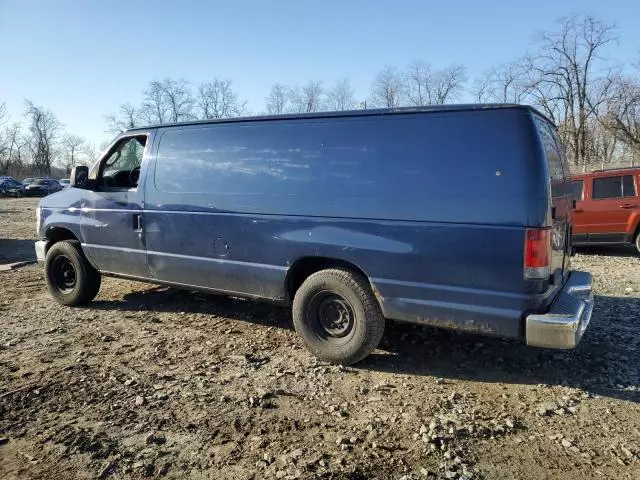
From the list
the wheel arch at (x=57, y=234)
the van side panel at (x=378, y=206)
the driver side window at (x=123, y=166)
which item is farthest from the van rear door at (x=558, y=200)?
the wheel arch at (x=57, y=234)

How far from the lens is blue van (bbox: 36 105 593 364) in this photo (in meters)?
3.55

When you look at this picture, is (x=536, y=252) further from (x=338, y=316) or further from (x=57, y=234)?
(x=57, y=234)

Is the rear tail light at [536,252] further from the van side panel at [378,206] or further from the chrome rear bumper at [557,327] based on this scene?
the chrome rear bumper at [557,327]

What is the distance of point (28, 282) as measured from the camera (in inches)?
Answer: 309

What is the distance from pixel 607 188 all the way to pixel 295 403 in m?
9.23

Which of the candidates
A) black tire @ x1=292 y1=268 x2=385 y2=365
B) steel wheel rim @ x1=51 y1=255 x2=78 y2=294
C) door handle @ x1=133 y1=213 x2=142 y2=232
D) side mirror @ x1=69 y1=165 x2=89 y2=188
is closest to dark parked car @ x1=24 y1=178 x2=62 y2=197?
steel wheel rim @ x1=51 y1=255 x2=78 y2=294

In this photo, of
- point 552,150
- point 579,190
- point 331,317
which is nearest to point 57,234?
point 331,317

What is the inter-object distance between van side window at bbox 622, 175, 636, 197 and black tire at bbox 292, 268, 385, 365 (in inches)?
327

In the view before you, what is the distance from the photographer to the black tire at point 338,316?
4.17m

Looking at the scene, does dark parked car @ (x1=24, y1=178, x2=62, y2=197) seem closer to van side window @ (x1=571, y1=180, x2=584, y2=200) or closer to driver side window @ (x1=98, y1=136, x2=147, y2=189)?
driver side window @ (x1=98, y1=136, x2=147, y2=189)

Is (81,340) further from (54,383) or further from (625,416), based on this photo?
(625,416)

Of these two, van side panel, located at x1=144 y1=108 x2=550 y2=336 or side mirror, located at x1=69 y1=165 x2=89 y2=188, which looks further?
side mirror, located at x1=69 y1=165 x2=89 y2=188

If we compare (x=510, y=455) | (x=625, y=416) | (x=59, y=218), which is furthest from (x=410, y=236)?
(x=59, y=218)

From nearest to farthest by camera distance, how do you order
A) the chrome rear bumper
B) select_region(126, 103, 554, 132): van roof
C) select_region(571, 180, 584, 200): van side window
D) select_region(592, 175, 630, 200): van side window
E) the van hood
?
1. the chrome rear bumper
2. select_region(126, 103, 554, 132): van roof
3. the van hood
4. select_region(592, 175, 630, 200): van side window
5. select_region(571, 180, 584, 200): van side window
